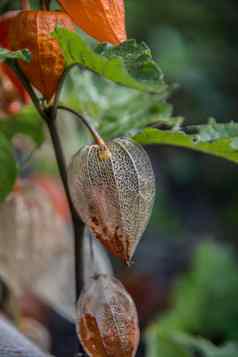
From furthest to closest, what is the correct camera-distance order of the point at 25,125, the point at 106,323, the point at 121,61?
the point at 25,125, the point at 106,323, the point at 121,61

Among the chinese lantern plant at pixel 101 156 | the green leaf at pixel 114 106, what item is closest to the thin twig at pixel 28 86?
the chinese lantern plant at pixel 101 156

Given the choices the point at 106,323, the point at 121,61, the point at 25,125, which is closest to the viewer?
the point at 121,61

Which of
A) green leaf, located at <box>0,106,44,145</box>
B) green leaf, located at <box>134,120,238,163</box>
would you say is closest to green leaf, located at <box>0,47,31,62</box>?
green leaf, located at <box>134,120,238,163</box>

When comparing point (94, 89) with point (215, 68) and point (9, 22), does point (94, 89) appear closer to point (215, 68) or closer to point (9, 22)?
point (9, 22)

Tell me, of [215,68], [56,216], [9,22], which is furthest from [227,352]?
[215,68]

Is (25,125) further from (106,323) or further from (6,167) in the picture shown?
(106,323)

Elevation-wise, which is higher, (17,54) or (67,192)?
(17,54)

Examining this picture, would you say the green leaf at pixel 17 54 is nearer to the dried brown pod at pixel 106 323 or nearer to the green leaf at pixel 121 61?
the green leaf at pixel 121 61

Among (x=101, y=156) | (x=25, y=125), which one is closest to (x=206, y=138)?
(x=101, y=156)
